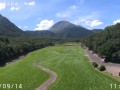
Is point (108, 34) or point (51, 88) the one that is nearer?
point (51, 88)

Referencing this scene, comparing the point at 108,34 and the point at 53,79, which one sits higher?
the point at 108,34

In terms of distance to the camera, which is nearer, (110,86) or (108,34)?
(110,86)

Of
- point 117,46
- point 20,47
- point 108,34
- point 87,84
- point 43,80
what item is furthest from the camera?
point 20,47

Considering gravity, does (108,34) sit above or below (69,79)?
above

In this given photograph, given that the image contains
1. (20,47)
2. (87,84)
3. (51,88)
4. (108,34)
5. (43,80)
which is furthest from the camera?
(20,47)

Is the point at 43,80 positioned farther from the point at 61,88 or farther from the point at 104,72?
the point at 104,72

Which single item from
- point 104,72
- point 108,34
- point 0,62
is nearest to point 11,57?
point 0,62

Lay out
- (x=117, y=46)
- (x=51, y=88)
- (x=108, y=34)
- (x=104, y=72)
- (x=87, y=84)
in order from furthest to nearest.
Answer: (x=108, y=34) → (x=117, y=46) → (x=104, y=72) → (x=87, y=84) → (x=51, y=88)

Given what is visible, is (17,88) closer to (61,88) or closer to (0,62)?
(61,88)

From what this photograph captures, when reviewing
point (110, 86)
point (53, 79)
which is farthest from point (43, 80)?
point (110, 86)
